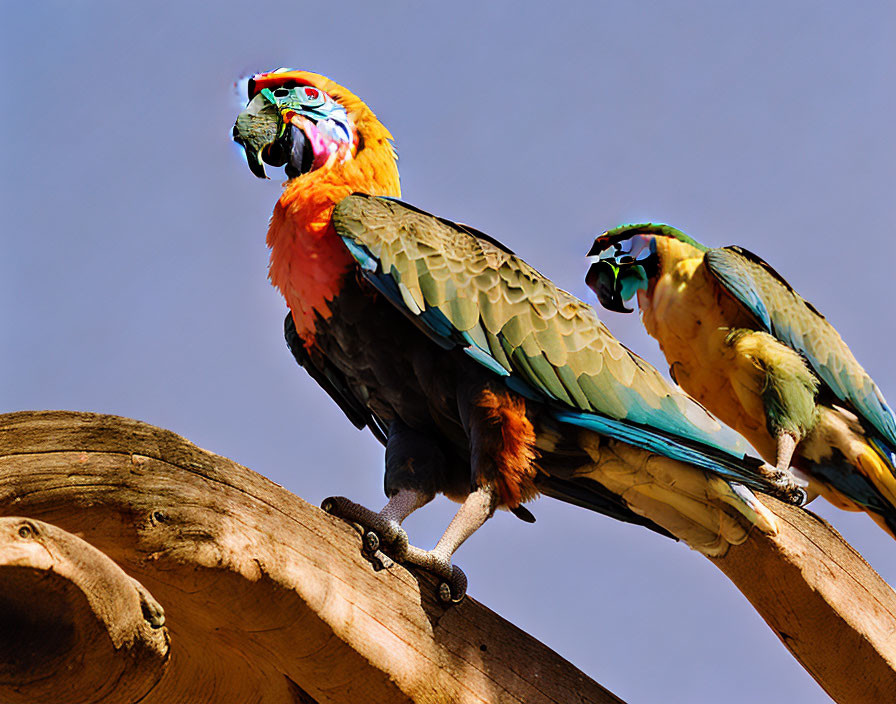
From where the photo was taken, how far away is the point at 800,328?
4.89m

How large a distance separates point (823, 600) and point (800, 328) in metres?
1.78

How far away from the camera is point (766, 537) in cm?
343

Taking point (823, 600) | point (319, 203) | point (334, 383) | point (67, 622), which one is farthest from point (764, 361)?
point (67, 622)

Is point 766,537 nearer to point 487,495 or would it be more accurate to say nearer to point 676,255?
point 487,495

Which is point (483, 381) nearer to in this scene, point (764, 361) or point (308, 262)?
point (308, 262)

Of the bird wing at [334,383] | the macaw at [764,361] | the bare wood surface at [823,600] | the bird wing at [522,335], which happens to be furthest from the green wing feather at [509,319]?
the macaw at [764,361]

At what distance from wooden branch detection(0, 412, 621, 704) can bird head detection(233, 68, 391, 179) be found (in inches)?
72.3

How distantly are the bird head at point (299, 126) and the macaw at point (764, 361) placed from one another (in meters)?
1.70

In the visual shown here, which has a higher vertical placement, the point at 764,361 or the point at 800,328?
the point at 800,328

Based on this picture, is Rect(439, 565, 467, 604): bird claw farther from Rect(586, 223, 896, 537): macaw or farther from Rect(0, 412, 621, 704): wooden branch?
Rect(586, 223, 896, 537): macaw

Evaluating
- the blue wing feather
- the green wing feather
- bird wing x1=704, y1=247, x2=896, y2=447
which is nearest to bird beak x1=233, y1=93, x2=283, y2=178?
the green wing feather

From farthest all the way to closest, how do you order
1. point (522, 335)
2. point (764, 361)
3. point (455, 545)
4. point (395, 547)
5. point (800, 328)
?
point (800, 328) < point (764, 361) < point (522, 335) < point (455, 545) < point (395, 547)

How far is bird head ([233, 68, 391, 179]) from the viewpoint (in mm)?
4078

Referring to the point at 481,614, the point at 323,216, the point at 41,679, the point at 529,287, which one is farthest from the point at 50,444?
the point at 529,287
